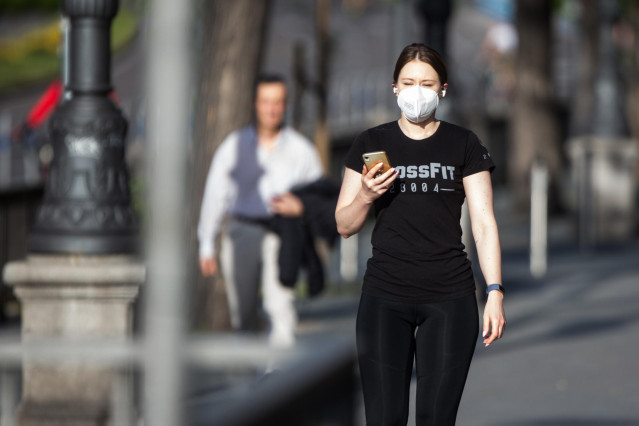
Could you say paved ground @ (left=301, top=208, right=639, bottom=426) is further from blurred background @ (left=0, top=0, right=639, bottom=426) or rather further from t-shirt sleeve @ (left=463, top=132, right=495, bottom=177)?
t-shirt sleeve @ (left=463, top=132, right=495, bottom=177)

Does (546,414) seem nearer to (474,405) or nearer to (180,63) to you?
(474,405)

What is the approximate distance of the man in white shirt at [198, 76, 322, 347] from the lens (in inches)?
290

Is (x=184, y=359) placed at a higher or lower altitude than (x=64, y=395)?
higher

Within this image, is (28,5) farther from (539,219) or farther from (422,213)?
(422,213)

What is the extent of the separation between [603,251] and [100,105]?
1442 cm

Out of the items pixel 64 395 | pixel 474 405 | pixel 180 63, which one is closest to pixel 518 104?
pixel 474 405

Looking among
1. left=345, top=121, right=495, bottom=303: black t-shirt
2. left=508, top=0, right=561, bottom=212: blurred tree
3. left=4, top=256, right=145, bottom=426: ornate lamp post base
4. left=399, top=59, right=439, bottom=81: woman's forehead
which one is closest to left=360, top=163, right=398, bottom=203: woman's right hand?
left=345, top=121, right=495, bottom=303: black t-shirt

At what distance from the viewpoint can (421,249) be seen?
13.3 ft

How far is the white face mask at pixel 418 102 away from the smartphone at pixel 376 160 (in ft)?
0.57

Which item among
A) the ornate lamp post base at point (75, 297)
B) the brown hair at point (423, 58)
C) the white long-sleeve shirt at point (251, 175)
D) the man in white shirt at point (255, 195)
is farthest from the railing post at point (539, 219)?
the brown hair at point (423, 58)

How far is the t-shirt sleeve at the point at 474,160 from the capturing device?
4.01 m

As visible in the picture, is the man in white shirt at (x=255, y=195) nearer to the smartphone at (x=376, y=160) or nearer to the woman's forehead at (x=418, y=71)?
the woman's forehead at (x=418, y=71)

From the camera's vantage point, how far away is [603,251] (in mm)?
21328

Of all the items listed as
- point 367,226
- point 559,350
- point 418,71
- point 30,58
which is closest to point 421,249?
point 418,71
